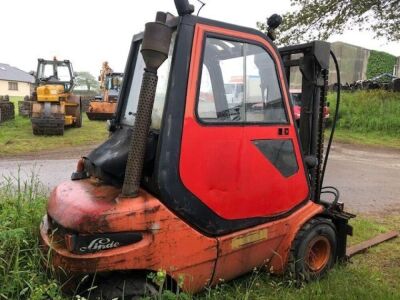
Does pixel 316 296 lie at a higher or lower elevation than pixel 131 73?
lower

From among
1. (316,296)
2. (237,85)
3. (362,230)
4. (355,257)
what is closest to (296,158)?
(237,85)

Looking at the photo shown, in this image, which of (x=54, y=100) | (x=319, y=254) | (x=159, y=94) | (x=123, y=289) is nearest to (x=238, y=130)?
(x=159, y=94)

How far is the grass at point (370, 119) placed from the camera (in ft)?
50.3

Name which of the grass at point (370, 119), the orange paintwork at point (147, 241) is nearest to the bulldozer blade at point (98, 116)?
the grass at point (370, 119)

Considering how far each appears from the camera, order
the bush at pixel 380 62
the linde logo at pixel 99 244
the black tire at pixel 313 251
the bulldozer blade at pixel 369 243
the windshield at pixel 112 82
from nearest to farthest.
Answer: the linde logo at pixel 99 244, the black tire at pixel 313 251, the bulldozer blade at pixel 369 243, the windshield at pixel 112 82, the bush at pixel 380 62

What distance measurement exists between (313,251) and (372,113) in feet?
45.1

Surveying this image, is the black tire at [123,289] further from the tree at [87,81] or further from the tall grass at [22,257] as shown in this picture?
the tree at [87,81]

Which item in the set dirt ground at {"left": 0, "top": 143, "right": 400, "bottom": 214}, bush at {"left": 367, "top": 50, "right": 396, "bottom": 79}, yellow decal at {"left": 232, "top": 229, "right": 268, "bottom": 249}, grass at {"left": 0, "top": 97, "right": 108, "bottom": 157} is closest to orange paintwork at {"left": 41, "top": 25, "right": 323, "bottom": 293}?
yellow decal at {"left": 232, "top": 229, "right": 268, "bottom": 249}

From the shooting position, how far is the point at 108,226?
9.14 ft

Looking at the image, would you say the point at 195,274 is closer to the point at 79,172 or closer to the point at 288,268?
the point at 288,268

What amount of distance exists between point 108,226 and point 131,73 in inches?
63.5

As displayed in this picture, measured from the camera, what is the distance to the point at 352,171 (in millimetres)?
10125

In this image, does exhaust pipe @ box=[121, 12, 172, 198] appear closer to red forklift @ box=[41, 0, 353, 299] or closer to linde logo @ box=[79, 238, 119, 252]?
red forklift @ box=[41, 0, 353, 299]

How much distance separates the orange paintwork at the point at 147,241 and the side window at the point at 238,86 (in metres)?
0.81
